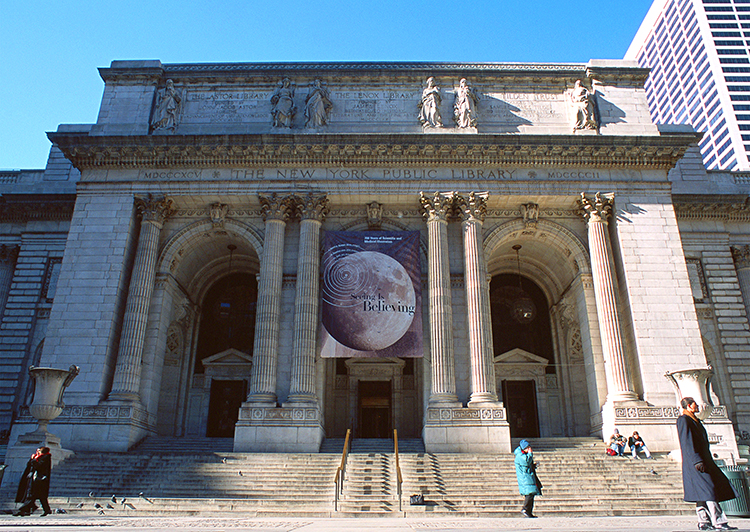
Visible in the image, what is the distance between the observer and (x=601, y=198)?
24.4 m

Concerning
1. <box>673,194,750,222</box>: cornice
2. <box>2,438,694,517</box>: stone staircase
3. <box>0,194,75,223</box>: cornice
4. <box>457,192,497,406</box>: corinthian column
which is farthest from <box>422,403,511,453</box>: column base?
<box>0,194,75,223</box>: cornice

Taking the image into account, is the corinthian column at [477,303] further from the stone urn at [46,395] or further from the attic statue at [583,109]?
the stone urn at [46,395]

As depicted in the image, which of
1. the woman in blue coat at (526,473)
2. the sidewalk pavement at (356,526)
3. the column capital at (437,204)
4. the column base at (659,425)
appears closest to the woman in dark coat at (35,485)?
the sidewalk pavement at (356,526)

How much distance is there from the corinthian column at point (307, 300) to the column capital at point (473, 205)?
19.3ft

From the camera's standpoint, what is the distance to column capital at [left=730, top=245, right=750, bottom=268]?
29.3 meters

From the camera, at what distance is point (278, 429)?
20719 millimetres

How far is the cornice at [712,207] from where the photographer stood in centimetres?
2878

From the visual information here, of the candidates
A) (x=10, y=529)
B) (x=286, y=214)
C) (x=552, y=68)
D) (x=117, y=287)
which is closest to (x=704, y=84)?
(x=552, y=68)

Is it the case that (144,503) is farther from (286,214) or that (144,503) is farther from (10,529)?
(286,214)

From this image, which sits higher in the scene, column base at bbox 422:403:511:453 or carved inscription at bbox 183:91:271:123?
carved inscription at bbox 183:91:271:123

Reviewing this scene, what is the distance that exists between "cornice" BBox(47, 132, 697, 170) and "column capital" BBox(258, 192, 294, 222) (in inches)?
68.7

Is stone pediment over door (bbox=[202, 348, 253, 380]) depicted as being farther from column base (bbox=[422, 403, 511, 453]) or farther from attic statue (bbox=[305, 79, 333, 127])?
attic statue (bbox=[305, 79, 333, 127])

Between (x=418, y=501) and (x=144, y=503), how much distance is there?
699cm

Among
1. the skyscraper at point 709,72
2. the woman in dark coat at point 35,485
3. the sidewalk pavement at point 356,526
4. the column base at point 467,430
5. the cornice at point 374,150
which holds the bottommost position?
the sidewalk pavement at point 356,526
